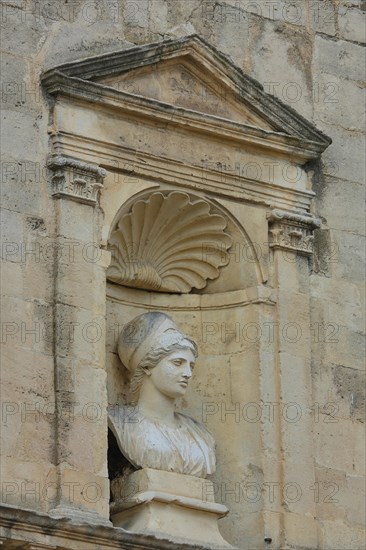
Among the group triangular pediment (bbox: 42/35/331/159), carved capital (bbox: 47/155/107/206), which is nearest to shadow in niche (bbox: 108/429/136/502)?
carved capital (bbox: 47/155/107/206)

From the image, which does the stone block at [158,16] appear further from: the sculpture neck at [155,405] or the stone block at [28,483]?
the stone block at [28,483]

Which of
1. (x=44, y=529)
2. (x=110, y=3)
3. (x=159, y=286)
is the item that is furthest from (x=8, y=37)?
(x=44, y=529)

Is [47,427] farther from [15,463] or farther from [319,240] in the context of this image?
[319,240]

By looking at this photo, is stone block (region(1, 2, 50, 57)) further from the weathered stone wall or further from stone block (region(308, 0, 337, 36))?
stone block (region(308, 0, 337, 36))

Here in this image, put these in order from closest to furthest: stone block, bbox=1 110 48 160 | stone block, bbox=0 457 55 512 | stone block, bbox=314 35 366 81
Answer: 1. stone block, bbox=0 457 55 512
2. stone block, bbox=1 110 48 160
3. stone block, bbox=314 35 366 81

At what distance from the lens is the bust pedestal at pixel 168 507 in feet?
53.6

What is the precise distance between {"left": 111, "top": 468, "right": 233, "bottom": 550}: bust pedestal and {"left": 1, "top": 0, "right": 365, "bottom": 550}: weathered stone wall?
1.52ft

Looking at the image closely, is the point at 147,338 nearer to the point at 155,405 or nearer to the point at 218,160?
the point at 155,405

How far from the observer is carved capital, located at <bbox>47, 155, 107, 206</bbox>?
655 inches

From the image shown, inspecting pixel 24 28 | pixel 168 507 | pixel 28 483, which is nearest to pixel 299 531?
pixel 168 507

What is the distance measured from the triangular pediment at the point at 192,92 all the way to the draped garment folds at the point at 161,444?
77.0 inches

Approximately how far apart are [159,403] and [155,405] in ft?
0.11

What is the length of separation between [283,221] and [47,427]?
97.0 inches

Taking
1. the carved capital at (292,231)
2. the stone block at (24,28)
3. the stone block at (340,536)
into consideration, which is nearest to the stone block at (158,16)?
the stone block at (24,28)
